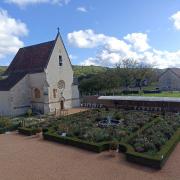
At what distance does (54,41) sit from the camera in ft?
121

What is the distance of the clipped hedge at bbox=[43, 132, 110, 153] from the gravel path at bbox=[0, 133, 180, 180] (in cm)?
47

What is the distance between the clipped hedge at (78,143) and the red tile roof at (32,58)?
56.3ft

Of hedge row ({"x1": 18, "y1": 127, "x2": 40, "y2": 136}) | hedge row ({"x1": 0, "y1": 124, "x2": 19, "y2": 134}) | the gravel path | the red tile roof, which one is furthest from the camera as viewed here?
the red tile roof

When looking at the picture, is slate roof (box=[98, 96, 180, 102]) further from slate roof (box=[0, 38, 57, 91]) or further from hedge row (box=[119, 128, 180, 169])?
hedge row (box=[119, 128, 180, 169])

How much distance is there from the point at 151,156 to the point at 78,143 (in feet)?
20.7

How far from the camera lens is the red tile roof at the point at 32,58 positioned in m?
36.5

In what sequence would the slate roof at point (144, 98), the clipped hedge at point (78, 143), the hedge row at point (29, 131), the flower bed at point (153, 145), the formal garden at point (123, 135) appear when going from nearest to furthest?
the flower bed at point (153, 145) < the formal garden at point (123, 135) < the clipped hedge at point (78, 143) < the hedge row at point (29, 131) < the slate roof at point (144, 98)

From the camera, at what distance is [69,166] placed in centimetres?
1430

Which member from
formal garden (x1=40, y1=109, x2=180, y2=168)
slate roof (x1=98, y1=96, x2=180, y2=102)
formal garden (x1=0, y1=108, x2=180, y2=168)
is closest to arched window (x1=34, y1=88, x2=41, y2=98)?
slate roof (x1=98, y1=96, x2=180, y2=102)

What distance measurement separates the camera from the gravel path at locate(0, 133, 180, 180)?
12.8m

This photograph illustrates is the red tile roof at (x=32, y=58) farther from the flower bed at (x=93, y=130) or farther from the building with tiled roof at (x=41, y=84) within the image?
the flower bed at (x=93, y=130)

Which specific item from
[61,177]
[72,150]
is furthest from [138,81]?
[61,177]

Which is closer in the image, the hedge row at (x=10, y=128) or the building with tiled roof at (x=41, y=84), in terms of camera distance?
the hedge row at (x=10, y=128)

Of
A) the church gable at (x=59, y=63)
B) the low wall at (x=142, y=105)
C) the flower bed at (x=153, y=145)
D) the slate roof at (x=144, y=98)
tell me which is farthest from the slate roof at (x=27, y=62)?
the flower bed at (x=153, y=145)
